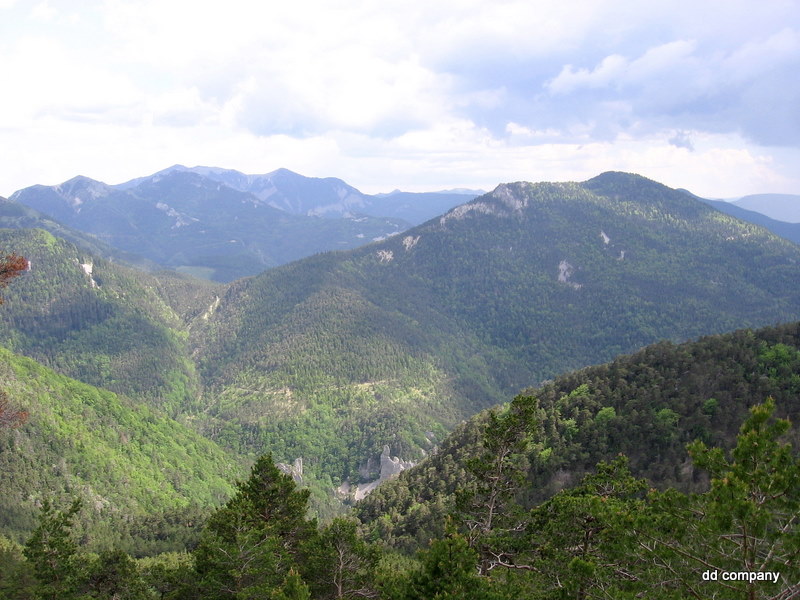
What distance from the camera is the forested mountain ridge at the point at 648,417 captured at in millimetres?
70375

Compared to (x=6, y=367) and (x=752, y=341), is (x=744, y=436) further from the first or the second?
(x=6, y=367)

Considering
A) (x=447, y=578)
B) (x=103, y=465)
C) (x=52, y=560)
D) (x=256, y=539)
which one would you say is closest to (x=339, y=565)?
(x=256, y=539)

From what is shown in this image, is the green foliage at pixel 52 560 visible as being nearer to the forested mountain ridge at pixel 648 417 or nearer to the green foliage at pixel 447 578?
the green foliage at pixel 447 578

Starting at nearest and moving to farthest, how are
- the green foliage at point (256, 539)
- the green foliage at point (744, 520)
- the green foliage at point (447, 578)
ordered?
1. the green foliage at point (744, 520)
2. the green foliage at point (447, 578)
3. the green foliage at point (256, 539)

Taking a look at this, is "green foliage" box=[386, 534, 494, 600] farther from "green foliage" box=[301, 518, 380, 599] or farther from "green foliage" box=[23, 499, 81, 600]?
"green foliage" box=[23, 499, 81, 600]

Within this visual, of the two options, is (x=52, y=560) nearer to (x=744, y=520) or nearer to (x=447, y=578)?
(x=447, y=578)

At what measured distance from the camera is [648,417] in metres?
76.8

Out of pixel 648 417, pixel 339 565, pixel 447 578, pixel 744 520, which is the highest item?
pixel 744 520

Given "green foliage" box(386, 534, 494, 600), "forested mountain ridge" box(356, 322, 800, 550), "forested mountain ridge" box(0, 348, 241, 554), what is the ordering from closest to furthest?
"green foliage" box(386, 534, 494, 600), "forested mountain ridge" box(356, 322, 800, 550), "forested mountain ridge" box(0, 348, 241, 554)

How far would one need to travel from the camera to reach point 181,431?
197 m

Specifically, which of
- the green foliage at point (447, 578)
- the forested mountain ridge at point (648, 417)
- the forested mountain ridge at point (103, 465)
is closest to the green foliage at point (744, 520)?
the green foliage at point (447, 578)

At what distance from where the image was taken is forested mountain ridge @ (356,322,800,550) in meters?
70.4

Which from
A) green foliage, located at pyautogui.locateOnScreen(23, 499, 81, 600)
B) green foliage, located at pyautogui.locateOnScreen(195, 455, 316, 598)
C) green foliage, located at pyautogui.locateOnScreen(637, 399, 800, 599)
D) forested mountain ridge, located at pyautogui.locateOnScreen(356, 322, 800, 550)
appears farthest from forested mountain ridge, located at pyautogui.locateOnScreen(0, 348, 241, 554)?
green foliage, located at pyautogui.locateOnScreen(637, 399, 800, 599)

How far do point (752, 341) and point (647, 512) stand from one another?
249ft
